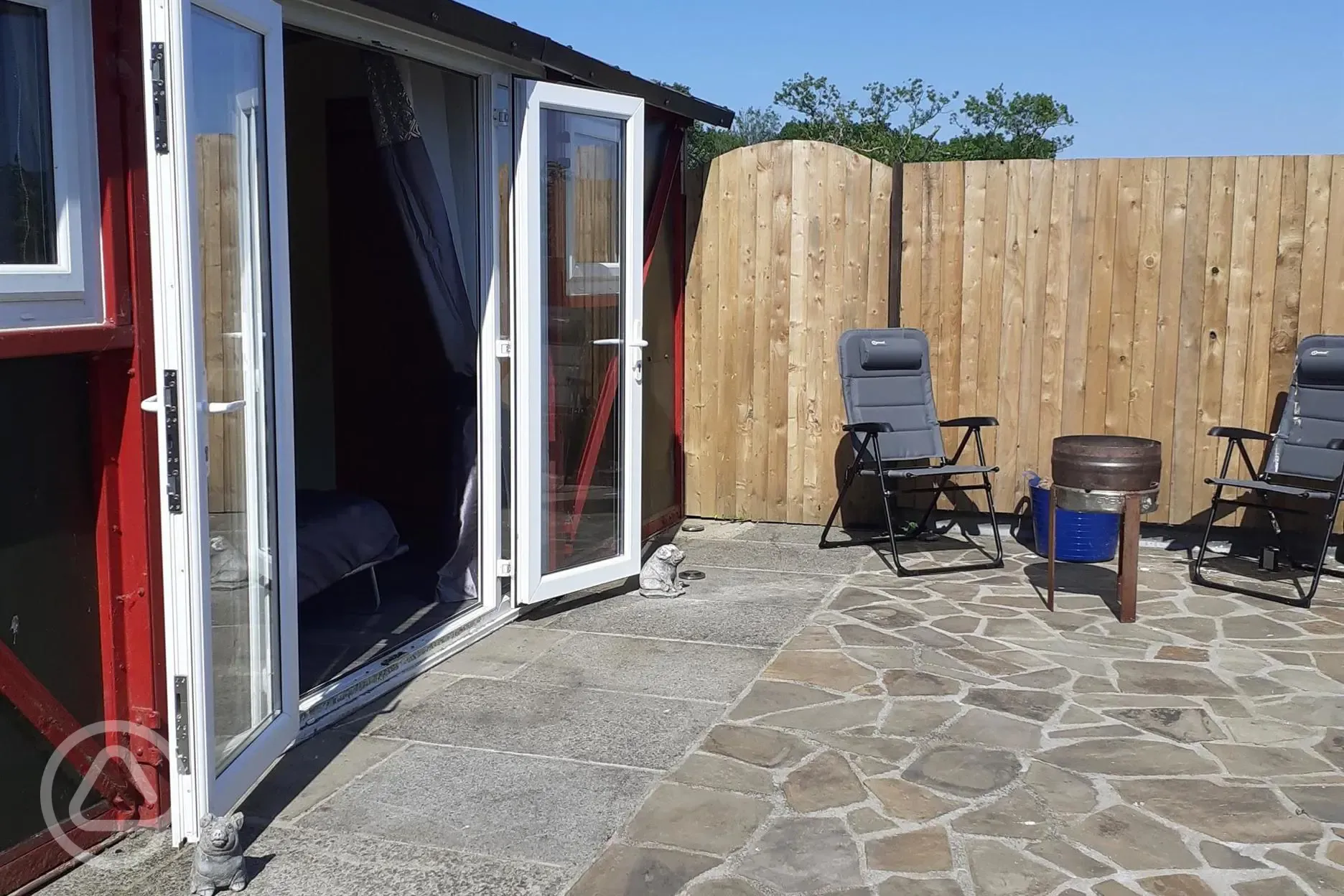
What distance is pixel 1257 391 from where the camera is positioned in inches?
230

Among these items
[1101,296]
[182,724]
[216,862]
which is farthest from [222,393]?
[1101,296]

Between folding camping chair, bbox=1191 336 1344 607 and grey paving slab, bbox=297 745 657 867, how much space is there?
327 centimetres

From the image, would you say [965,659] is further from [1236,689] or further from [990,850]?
[990,850]

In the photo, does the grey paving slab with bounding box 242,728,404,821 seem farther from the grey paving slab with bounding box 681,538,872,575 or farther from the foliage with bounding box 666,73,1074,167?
the foliage with bounding box 666,73,1074,167

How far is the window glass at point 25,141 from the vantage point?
95.9 inches

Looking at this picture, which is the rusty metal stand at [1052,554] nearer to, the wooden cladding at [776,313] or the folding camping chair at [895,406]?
the folding camping chair at [895,406]

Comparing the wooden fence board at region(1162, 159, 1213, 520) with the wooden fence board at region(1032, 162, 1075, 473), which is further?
the wooden fence board at region(1032, 162, 1075, 473)

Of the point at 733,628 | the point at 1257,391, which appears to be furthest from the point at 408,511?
the point at 1257,391

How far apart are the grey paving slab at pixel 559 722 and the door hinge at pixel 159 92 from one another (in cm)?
181

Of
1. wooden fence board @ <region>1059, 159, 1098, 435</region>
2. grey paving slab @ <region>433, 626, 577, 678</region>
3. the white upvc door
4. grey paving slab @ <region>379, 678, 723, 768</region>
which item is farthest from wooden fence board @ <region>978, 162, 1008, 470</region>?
the white upvc door

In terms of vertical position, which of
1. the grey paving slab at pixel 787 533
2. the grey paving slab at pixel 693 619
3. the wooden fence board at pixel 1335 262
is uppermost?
the wooden fence board at pixel 1335 262

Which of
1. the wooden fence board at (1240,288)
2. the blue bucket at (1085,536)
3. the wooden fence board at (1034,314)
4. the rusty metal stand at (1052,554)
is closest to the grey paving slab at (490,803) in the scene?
the rusty metal stand at (1052,554)

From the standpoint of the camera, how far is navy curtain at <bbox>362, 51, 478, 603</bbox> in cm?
452

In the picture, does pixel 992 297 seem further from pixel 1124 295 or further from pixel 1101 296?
pixel 1124 295
